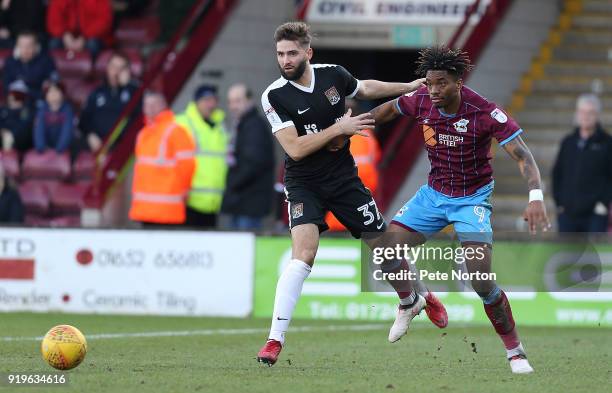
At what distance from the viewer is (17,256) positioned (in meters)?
14.5

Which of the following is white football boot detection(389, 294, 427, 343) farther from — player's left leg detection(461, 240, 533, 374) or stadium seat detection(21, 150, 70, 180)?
stadium seat detection(21, 150, 70, 180)

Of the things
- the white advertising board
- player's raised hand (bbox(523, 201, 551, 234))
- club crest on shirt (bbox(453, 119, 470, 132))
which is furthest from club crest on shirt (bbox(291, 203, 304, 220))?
the white advertising board

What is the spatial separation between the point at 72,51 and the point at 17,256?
543 centimetres

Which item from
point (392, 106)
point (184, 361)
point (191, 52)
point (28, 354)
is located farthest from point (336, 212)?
point (191, 52)

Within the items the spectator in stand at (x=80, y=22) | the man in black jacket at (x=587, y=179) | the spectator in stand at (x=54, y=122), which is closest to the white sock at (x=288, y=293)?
the man in black jacket at (x=587, y=179)

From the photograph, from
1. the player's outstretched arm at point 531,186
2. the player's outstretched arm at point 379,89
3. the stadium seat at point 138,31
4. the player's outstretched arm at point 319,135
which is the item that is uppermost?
the stadium seat at point 138,31

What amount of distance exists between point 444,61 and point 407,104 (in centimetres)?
55

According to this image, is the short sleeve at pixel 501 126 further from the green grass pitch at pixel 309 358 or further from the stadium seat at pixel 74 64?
the stadium seat at pixel 74 64

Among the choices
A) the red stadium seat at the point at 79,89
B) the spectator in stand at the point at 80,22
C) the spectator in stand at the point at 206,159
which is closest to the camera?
the spectator in stand at the point at 206,159

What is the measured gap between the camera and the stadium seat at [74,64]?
754 inches

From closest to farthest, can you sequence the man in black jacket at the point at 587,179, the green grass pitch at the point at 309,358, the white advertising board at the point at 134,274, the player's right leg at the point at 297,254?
the green grass pitch at the point at 309,358 → the player's right leg at the point at 297,254 → the white advertising board at the point at 134,274 → the man in black jacket at the point at 587,179

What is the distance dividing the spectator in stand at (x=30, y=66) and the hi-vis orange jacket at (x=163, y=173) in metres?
3.37

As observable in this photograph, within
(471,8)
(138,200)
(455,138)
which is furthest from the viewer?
(471,8)

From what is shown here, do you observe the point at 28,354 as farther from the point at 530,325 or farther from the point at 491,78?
the point at 491,78
